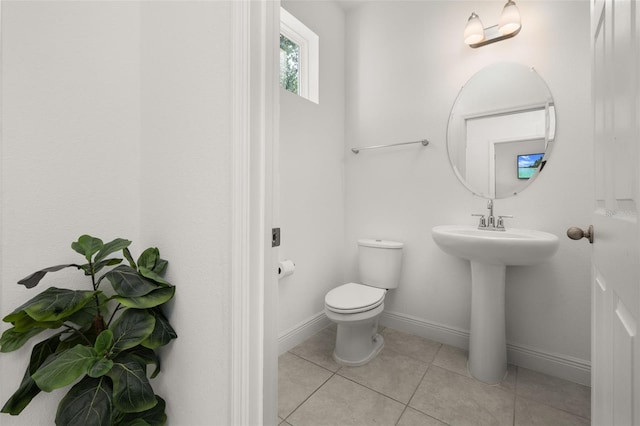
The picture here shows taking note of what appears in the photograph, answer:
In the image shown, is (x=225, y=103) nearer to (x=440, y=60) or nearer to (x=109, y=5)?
(x=109, y=5)

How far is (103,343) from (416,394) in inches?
56.3

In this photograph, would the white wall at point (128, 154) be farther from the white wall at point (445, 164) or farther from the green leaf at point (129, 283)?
the white wall at point (445, 164)

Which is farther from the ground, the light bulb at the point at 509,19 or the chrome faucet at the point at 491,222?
the light bulb at the point at 509,19

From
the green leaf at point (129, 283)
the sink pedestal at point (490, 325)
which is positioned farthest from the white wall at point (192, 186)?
the sink pedestal at point (490, 325)

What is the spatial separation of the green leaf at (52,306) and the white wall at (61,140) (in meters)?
0.16

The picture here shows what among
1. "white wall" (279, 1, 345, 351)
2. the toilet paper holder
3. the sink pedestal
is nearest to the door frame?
the toilet paper holder

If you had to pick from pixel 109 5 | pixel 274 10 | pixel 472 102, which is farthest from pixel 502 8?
pixel 109 5

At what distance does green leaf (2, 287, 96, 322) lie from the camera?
738 millimetres

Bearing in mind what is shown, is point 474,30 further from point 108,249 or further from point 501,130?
point 108,249

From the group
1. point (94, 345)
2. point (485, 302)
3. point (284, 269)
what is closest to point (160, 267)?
point (94, 345)

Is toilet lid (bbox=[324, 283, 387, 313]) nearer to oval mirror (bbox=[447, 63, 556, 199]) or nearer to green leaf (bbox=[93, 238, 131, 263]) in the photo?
oval mirror (bbox=[447, 63, 556, 199])

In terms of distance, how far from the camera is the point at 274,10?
2.71 feet

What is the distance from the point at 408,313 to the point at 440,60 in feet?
6.03

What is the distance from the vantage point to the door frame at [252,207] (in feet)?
2.52
